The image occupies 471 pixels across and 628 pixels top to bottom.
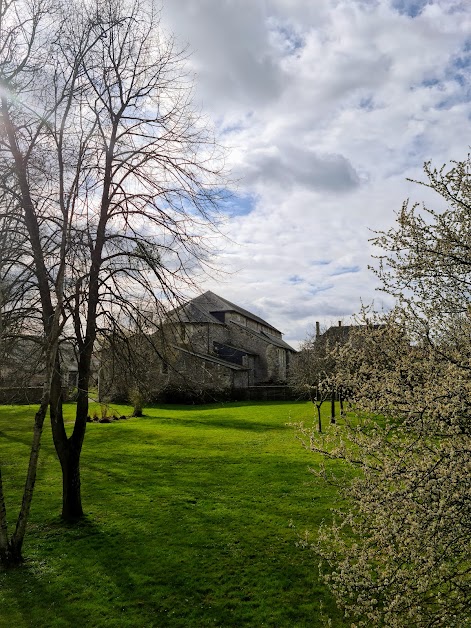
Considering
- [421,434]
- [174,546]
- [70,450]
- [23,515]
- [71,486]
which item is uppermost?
[421,434]

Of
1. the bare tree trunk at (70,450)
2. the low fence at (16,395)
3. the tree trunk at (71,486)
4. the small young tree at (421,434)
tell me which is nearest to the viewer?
the small young tree at (421,434)

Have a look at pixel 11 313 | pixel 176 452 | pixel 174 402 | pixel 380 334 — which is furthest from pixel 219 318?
pixel 380 334

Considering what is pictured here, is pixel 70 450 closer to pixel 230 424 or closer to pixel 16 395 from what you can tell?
pixel 16 395

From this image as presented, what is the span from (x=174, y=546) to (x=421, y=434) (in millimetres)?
6200

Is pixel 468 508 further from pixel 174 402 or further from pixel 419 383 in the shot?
pixel 174 402

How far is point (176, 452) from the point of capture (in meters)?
18.9

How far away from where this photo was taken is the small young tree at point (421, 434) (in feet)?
14.5

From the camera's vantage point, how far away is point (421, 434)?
4832 millimetres

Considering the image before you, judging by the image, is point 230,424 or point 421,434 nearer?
point 421,434

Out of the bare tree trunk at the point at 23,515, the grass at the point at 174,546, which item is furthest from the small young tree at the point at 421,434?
the bare tree trunk at the point at 23,515

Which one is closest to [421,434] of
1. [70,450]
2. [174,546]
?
[174,546]

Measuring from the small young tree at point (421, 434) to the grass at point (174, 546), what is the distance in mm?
1499

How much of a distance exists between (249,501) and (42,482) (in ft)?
23.1

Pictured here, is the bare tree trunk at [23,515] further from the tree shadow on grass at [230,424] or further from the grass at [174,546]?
the tree shadow on grass at [230,424]
